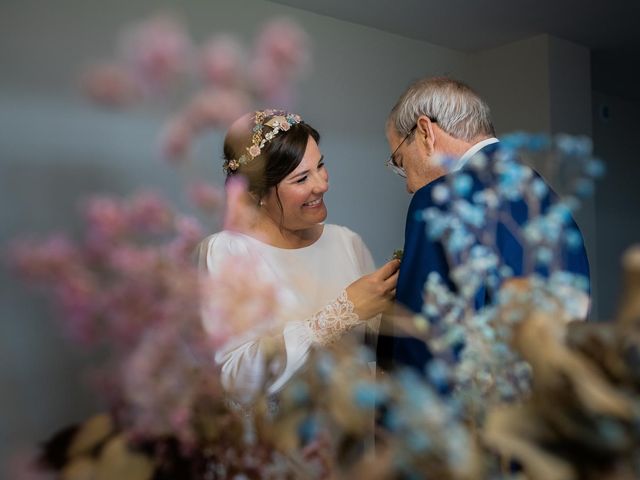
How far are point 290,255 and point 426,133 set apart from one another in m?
0.46

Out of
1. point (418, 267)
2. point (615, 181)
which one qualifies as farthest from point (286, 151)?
point (615, 181)

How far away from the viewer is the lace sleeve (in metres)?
1.47

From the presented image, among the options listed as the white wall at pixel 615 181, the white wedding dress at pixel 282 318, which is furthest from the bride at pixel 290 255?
the white wall at pixel 615 181

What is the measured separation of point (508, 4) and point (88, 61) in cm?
359

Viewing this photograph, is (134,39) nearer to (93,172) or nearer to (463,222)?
(463,222)

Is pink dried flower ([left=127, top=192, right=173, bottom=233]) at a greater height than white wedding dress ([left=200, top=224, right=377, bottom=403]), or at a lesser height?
greater

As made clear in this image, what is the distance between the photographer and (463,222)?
59cm

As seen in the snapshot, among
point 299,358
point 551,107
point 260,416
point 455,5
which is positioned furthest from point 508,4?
point 260,416

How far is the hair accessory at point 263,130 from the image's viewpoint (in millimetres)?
838

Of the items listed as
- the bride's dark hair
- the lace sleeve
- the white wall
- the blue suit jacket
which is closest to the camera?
the blue suit jacket

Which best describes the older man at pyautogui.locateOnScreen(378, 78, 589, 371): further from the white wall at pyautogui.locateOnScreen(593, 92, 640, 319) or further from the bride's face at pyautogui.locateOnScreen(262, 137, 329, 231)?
the white wall at pyautogui.locateOnScreen(593, 92, 640, 319)

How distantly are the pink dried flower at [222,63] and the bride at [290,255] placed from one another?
69 mm

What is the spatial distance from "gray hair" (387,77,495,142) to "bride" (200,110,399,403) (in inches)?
12.9

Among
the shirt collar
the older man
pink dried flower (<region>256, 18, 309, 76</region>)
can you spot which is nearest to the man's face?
the older man
